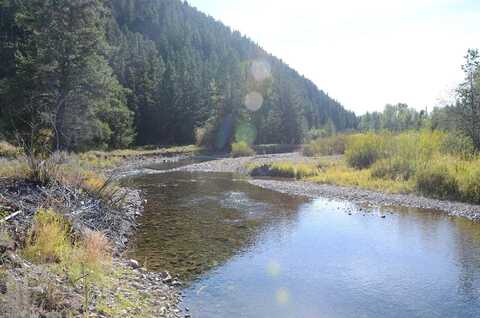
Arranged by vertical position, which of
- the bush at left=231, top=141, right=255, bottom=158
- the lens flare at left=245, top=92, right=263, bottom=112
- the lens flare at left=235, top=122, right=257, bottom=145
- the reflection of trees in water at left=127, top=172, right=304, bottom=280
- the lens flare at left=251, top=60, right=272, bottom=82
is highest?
the lens flare at left=251, top=60, right=272, bottom=82

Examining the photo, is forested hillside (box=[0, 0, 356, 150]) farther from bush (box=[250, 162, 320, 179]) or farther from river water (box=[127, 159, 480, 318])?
bush (box=[250, 162, 320, 179])

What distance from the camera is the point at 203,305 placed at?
30.3ft

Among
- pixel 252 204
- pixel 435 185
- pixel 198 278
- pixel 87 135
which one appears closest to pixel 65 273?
pixel 198 278

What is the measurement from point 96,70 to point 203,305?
103 feet

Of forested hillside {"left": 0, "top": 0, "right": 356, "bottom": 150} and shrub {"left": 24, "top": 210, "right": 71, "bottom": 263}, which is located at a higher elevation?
forested hillside {"left": 0, "top": 0, "right": 356, "bottom": 150}

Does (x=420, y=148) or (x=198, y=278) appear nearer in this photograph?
(x=198, y=278)

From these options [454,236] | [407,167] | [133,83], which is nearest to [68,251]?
[454,236]

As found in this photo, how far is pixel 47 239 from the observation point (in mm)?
8945

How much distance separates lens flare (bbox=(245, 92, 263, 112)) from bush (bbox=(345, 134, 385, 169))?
1654 inches

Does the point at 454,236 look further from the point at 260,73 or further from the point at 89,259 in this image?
the point at 260,73

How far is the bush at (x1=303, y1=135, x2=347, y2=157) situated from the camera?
50219mm

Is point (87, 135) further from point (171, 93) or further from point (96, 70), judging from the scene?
point (171, 93)

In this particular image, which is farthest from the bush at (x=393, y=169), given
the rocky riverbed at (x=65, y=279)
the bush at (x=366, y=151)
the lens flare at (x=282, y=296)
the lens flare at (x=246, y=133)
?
the lens flare at (x=246, y=133)

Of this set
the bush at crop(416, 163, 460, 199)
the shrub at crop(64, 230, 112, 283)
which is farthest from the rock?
the bush at crop(416, 163, 460, 199)
